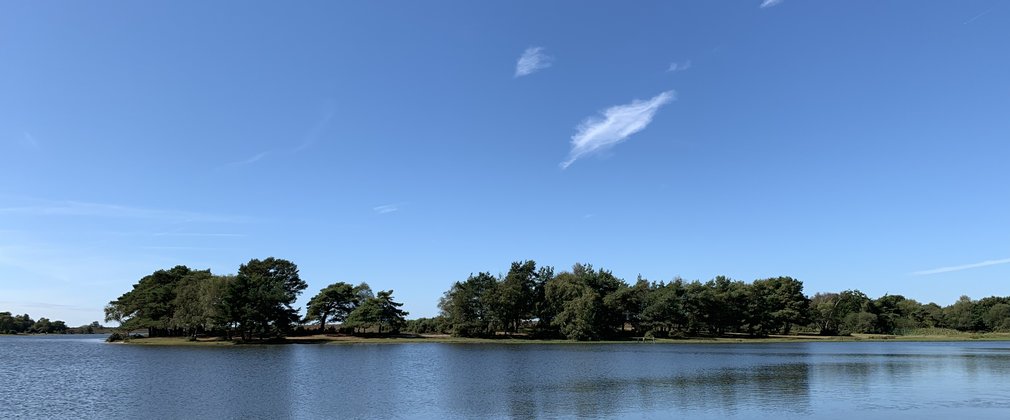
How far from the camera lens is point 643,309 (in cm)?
12338

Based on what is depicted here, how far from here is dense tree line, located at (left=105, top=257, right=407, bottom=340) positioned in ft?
318

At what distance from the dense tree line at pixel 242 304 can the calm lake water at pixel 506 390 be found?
1467 inches

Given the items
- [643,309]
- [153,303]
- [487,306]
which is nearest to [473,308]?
[487,306]

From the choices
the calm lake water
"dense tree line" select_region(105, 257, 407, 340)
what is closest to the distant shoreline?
"dense tree line" select_region(105, 257, 407, 340)

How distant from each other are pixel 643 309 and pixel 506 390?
297 feet

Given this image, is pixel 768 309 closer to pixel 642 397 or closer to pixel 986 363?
pixel 986 363

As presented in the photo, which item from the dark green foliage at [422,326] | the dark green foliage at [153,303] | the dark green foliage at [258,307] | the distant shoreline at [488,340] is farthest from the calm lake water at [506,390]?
the dark green foliage at [422,326]

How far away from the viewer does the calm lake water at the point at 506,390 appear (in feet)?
96.2

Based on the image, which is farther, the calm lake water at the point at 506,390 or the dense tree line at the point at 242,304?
the dense tree line at the point at 242,304

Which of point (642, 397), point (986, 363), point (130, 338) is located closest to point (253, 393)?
point (642, 397)

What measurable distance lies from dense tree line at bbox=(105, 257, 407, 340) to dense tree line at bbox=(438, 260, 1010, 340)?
16.1 metres

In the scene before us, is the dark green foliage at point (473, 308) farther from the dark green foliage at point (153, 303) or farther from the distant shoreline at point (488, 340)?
the dark green foliage at point (153, 303)

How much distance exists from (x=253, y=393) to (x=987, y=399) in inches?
1626

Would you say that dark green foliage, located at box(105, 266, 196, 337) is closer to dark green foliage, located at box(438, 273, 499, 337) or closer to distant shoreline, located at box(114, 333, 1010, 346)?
distant shoreline, located at box(114, 333, 1010, 346)
